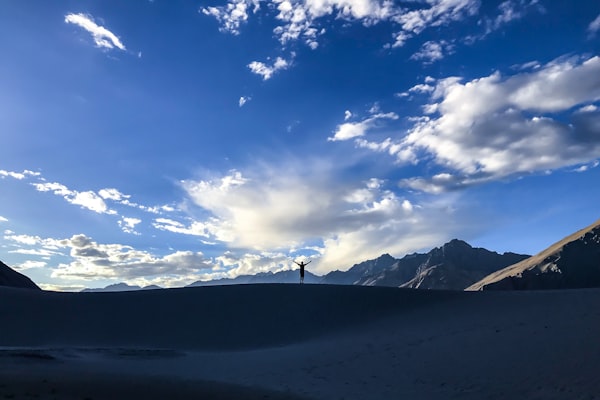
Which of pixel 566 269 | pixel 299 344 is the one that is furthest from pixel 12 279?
pixel 566 269

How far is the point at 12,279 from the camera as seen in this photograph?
349ft

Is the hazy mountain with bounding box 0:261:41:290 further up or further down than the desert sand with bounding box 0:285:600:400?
further up

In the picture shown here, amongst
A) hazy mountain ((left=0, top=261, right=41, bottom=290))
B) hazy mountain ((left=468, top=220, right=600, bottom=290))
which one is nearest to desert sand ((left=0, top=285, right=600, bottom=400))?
hazy mountain ((left=0, top=261, right=41, bottom=290))

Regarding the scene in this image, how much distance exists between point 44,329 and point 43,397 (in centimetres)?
2045

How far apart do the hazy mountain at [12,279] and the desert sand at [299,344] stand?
259 ft

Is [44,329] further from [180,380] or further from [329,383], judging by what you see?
[329,383]

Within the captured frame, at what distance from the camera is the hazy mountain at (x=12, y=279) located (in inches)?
3994

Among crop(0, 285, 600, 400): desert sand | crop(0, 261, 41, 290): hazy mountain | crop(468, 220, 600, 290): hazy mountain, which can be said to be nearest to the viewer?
crop(0, 285, 600, 400): desert sand

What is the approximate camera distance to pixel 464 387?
16.0m

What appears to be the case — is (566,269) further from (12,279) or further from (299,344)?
(12,279)

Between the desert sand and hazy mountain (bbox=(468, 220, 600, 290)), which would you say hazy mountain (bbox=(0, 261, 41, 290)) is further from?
hazy mountain (bbox=(468, 220, 600, 290))

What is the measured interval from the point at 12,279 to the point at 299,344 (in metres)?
105

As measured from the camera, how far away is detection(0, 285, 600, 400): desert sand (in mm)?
15953

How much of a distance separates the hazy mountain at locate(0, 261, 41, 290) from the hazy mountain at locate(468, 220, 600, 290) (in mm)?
129751
